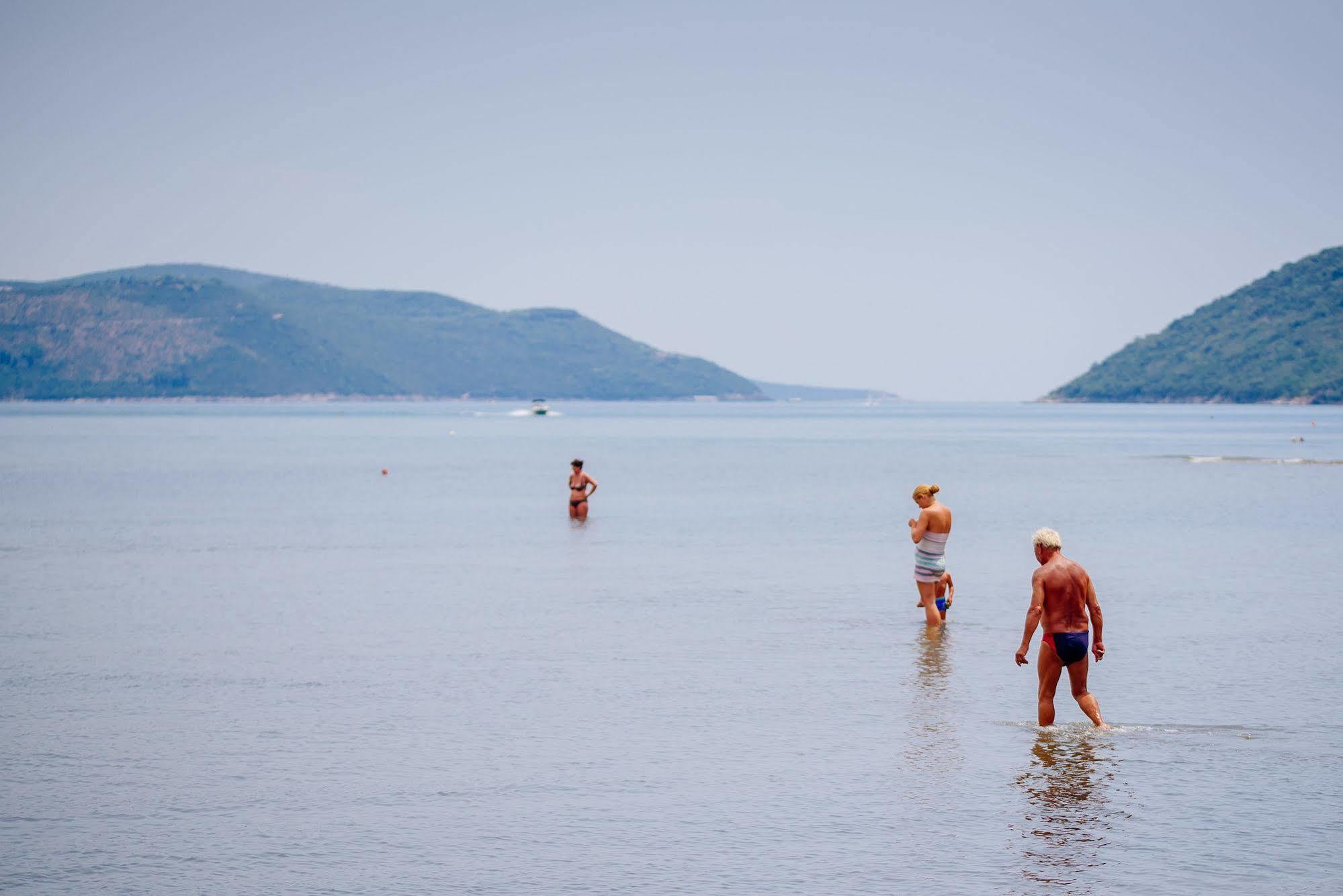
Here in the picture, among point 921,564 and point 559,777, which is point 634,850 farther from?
point 921,564

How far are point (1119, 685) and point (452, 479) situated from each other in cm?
4775

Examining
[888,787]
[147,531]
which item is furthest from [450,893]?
[147,531]

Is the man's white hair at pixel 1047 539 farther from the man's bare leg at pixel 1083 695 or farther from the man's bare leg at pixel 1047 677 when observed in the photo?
the man's bare leg at pixel 1083 695

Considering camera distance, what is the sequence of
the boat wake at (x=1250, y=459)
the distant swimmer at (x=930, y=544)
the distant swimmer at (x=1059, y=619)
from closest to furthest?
the distant swimmer at (x=1059, y=619) < the distant swimmer at (x=930, y=544) < the boat wake at (x=1250, y=459)

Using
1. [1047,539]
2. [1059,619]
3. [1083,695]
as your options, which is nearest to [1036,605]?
[1059,619]

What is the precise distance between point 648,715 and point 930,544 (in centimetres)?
613

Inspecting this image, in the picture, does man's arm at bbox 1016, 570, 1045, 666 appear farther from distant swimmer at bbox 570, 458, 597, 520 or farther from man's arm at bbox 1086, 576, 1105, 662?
distant swimmer at bbox 570, 458, 597, 520

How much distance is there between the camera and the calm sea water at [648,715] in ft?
32.7

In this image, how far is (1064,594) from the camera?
12711 millimetres

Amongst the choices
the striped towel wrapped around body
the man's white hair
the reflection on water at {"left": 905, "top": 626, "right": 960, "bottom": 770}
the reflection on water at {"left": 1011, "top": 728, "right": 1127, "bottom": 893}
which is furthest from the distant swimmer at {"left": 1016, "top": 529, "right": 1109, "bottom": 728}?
the striped towel wrapped around body

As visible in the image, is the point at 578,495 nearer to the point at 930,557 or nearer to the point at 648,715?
the point at 930,557

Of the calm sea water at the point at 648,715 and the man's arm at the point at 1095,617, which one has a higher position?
the man's arm at the point at 1095,617

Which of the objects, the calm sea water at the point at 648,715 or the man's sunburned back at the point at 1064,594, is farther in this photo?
the man's sunburned back at the point at 1064,594

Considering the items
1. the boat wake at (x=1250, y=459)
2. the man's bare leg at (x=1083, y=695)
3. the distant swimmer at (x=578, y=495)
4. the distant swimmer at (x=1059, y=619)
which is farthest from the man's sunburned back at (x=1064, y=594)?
the boat wake at (x=1250, y=459)
